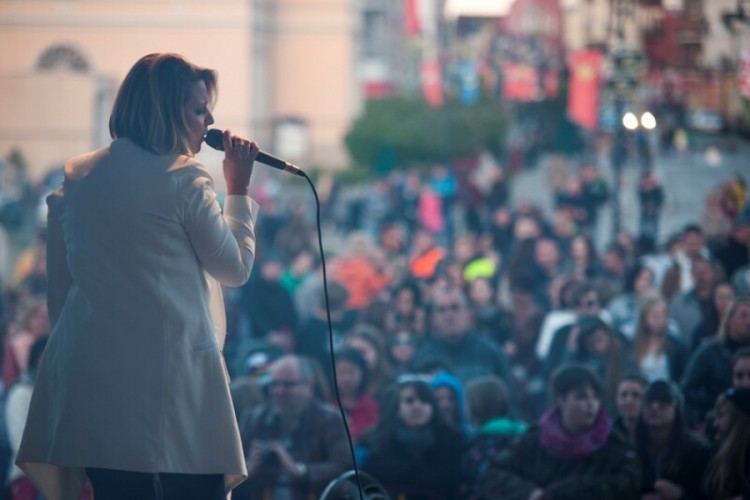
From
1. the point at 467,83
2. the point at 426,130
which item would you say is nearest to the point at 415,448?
the point at 426,130

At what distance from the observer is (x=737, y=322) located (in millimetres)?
7867

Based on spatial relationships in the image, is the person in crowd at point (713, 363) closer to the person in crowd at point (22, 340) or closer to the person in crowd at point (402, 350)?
the person in crowd at point (402, 350)

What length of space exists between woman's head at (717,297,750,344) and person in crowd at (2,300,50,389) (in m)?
3.89

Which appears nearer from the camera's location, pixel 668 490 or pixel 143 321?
pixel 143 321

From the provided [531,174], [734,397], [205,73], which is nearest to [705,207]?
[734,397]

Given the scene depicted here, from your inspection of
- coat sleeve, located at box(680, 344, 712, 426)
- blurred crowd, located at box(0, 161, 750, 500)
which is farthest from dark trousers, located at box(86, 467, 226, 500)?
coat sleeve, located at box(680, 344, 712, 426)

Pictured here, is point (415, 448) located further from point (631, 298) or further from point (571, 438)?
point (631, 298)

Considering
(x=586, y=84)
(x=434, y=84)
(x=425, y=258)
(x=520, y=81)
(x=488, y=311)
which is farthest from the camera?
(x=434, y=84)

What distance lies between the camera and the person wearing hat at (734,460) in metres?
6.17

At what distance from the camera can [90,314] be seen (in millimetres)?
3740

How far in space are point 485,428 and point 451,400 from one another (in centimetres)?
21

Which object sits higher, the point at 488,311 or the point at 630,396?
the point at 630,396

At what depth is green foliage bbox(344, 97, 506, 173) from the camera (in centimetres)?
4688

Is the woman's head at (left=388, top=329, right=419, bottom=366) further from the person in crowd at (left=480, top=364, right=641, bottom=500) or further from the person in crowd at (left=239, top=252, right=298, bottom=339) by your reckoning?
the person in crowd at (left=480, top=364, right=641, bottom=500)
